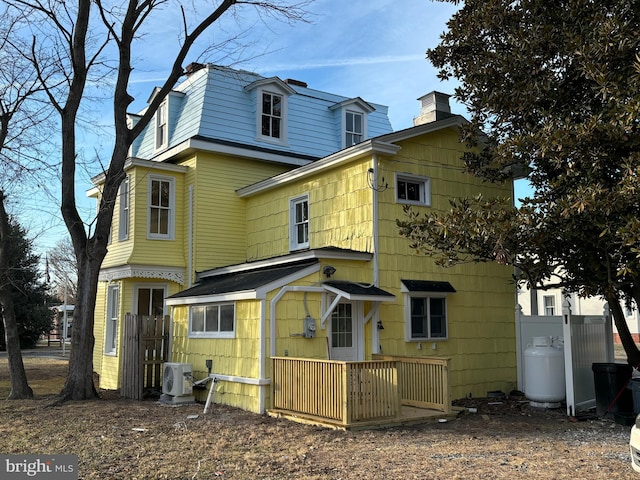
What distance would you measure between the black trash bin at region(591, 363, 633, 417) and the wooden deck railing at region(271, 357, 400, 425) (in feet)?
12.9

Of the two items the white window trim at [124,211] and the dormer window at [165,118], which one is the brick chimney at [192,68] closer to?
the dormer window at [165,118]

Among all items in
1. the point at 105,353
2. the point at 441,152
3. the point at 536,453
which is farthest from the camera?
the point at 105,353

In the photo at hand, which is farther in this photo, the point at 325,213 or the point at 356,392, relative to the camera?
the point at 325,213

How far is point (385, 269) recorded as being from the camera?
12453 mm

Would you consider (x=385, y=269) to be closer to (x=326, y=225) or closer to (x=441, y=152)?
(x=326, y=225)

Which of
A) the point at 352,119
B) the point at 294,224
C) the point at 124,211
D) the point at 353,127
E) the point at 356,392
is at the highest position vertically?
the point at 352,119

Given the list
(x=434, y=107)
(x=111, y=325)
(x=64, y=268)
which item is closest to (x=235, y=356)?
(x=111, y=325)

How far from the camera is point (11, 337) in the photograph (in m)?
13.9

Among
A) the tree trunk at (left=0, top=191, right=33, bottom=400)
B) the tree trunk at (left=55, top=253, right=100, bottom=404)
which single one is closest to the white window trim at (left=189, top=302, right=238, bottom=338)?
the tree trunk at (left=55, top=253, right=100, bottom=404)

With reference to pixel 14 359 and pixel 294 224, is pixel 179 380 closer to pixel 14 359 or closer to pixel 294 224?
pixel 14 359

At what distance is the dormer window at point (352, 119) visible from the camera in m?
19.6

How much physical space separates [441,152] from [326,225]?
10.2 feet

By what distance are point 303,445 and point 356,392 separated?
1.44m

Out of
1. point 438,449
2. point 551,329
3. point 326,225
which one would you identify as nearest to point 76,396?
point 326,225
